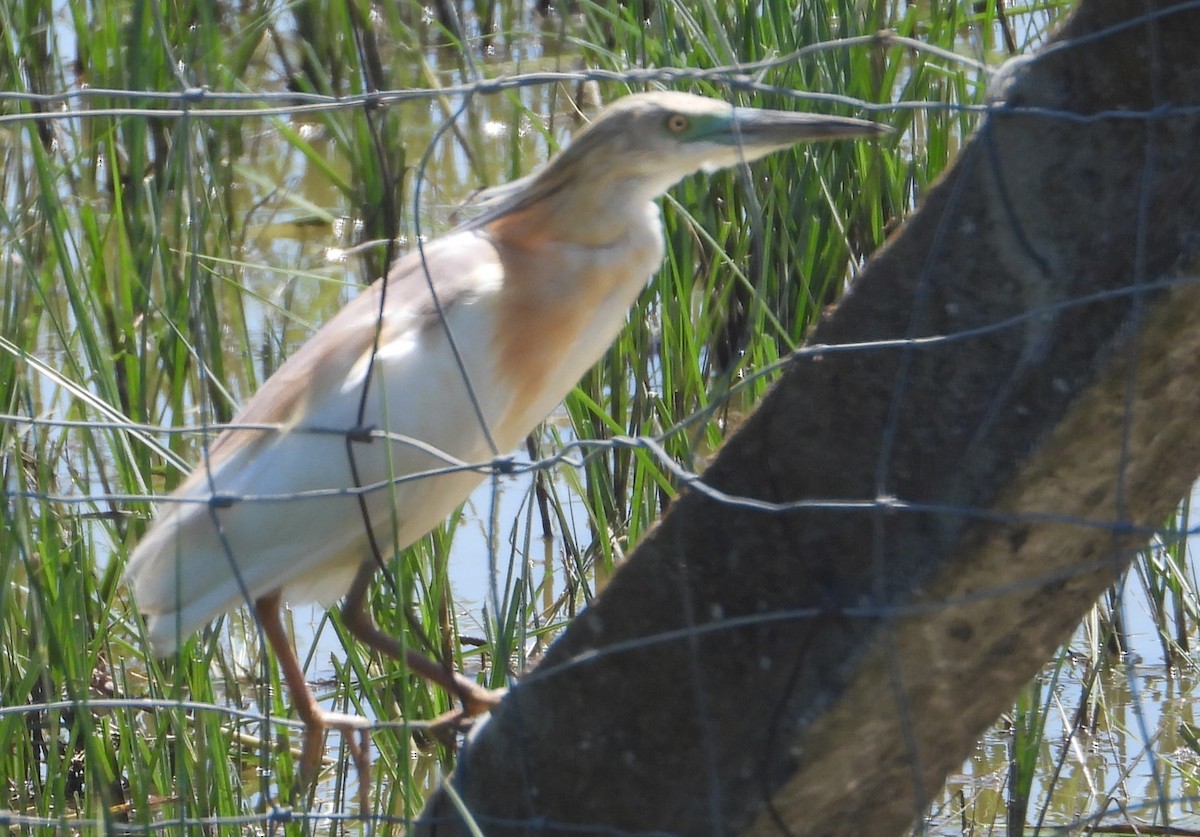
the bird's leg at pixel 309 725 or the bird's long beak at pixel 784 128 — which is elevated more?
the bird's long beak at pixel 784 128

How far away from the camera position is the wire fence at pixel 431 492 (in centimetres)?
105

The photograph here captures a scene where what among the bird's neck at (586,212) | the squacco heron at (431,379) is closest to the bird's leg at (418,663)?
the squacco heron at (431,379)

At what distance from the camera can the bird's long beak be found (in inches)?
62.6

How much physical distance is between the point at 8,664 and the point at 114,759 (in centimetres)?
26

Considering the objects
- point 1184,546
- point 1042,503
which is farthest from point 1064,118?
point 1184,546

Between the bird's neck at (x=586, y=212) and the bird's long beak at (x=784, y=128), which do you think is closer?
the bird's long beak at (x=784, y=128)

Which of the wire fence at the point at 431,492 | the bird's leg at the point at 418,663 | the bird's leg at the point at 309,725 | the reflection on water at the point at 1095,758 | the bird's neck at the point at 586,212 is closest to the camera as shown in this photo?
the wire fence at the point at 431,492

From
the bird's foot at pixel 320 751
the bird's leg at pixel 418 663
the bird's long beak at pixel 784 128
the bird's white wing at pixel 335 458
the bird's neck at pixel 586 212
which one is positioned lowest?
the bird's foot at pixel 320 751

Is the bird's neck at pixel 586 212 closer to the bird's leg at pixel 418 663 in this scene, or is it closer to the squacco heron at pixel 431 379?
the squacco heron at pixel 431 379

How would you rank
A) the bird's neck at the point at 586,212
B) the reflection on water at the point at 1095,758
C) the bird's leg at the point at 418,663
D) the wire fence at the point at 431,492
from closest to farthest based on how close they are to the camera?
the wire fence at the point at 431,492
the bird's leg at the point at 418,663
the bird's neck at the point at 586,212
the reflection on water at the point at 1095,758

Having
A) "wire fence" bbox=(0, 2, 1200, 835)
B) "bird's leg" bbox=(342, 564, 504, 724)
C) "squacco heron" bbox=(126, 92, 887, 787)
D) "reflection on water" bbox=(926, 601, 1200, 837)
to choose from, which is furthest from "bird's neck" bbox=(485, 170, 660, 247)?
"reflection on water" bbox=(926, 601, 1200, 837)

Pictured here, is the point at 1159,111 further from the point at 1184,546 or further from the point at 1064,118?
the point at 1184,546

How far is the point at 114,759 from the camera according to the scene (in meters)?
2.16

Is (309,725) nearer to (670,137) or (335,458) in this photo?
(335,458)
